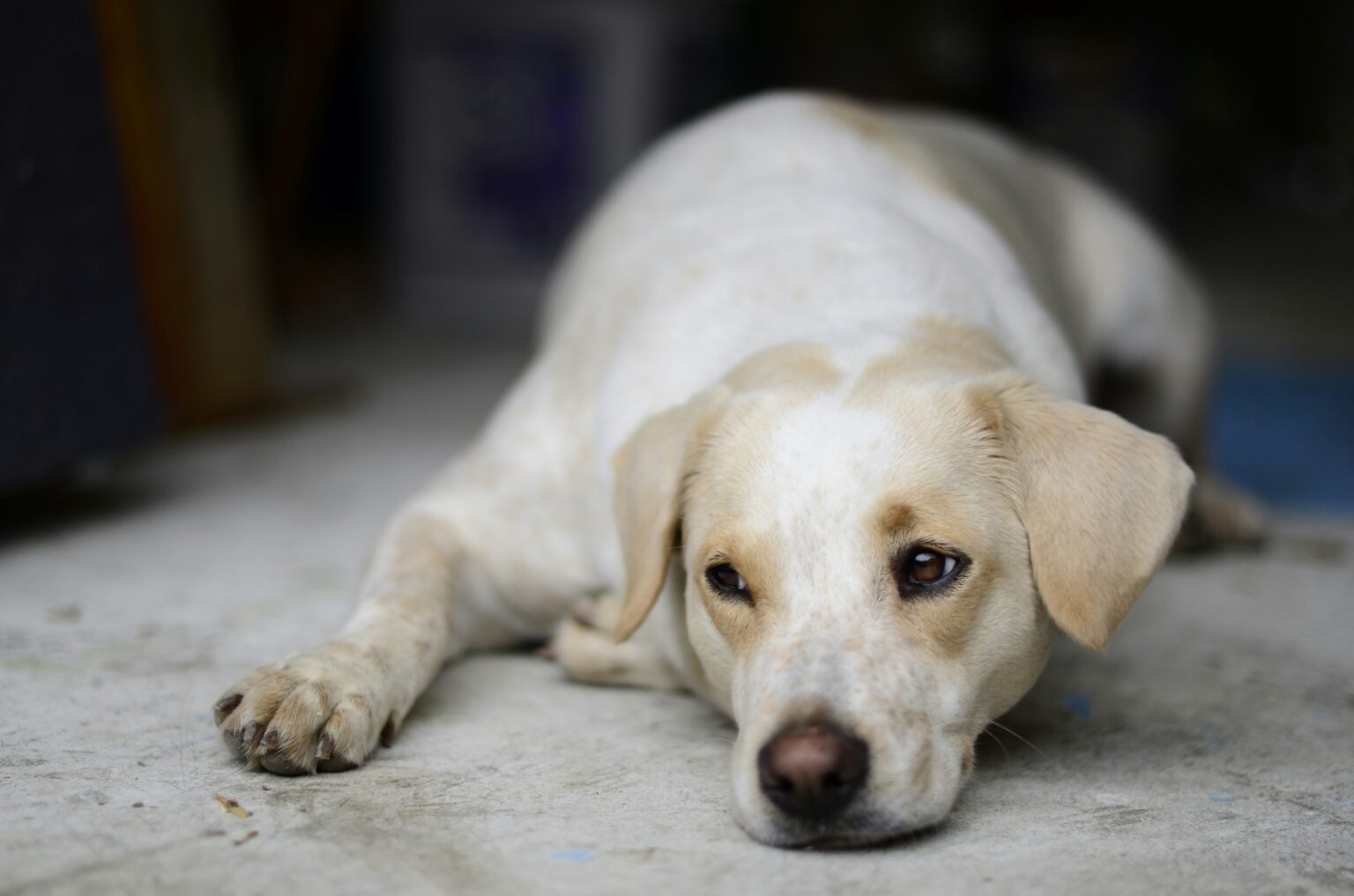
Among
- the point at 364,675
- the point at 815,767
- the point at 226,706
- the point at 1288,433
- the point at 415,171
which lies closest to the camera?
the point at 815,767

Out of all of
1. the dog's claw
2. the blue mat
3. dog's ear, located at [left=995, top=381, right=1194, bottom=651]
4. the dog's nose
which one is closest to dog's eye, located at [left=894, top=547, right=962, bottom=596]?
dog's ear, located at [left=995, top=381, right=1194, bottom=651]

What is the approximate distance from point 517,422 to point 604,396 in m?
0.33

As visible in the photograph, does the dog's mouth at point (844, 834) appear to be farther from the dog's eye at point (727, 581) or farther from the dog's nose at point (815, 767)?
the dog's eye at point (727, 581)

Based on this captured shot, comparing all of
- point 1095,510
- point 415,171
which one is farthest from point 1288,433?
point 415,171

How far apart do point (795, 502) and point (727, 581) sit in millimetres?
182

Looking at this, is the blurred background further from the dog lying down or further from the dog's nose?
the dog's nose

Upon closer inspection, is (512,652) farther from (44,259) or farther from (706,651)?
(44,259)

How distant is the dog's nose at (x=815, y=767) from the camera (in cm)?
169

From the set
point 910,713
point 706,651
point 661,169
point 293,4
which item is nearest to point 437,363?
point 293,4

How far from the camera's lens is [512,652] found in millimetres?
2729

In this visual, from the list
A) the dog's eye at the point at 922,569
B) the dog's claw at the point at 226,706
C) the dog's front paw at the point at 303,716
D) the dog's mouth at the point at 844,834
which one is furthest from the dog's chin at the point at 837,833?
the dog's claw at the point at 226,706

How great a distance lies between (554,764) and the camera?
6.84 ft

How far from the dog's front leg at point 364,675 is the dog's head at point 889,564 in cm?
42

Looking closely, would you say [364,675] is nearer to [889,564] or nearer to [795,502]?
[795,502]
